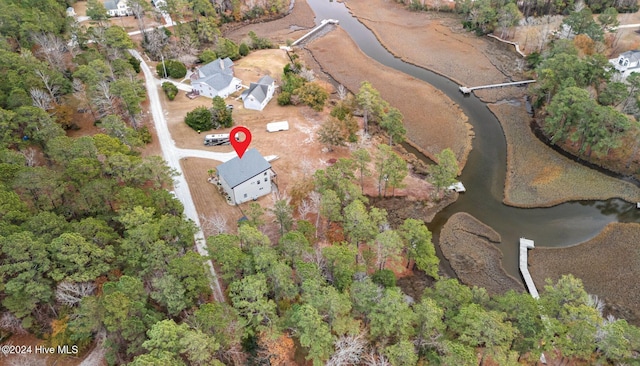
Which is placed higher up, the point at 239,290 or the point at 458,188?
the point at 239,290

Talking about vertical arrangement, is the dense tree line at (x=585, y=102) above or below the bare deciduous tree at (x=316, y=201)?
above

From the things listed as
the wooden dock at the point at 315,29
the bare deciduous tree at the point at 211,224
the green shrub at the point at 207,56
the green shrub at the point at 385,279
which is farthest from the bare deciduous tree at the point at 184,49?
the green shrub at the point at 385,279

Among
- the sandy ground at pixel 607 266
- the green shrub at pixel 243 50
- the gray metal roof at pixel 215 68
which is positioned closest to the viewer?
the sandy ground at pixel 607 266

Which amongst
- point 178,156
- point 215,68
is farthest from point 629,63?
point 178,156

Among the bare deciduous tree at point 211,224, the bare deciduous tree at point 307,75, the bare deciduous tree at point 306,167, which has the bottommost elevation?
the bare deciduous tree at point 211,224

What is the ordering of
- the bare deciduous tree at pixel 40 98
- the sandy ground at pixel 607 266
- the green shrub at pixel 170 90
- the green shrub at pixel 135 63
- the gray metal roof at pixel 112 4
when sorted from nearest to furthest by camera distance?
the sandy ground at pixel 607 266 → the bare deciduous tree at pixel 40 98 → the green shrub at pixel 170 90 → the green shrub at pixel 135 63 → the gray metal roof at pixel 112 4

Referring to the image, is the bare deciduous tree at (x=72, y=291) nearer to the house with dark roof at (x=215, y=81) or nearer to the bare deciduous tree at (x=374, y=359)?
the bare deciduous tree at (x=374, y=359)

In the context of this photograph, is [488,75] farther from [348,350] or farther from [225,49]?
[348,350]

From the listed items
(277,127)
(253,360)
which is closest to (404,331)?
(253,360)
